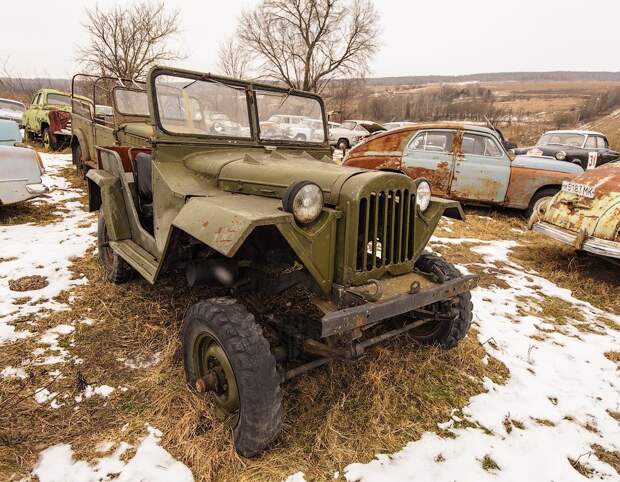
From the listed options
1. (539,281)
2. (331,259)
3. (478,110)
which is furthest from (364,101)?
(331,259)

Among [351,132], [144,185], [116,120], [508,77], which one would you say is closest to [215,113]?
[144,185]

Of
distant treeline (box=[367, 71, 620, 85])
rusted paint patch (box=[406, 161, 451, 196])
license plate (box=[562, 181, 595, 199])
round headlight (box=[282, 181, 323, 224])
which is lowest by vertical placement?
rusted paint patch (box=[406, 161, 451, 196])

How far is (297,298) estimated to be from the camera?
3203 mm

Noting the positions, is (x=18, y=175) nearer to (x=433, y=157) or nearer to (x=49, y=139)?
(x=433, y=157)

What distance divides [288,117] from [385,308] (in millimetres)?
2268

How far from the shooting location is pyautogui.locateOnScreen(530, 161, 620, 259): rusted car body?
15.1ft

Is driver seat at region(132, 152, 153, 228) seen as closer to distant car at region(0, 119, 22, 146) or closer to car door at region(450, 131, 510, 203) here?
distant car at region(0, 119, 22, 146)

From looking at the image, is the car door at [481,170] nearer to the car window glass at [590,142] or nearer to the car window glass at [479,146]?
the car window glass at [479,146]

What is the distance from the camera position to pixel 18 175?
19.2 ft

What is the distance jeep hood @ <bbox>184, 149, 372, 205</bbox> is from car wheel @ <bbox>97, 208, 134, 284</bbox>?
1.43m

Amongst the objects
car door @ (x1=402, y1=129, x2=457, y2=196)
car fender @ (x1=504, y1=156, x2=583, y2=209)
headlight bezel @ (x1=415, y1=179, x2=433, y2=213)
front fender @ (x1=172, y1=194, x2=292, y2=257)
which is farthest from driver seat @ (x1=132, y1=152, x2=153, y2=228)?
car fender @ (x1=504, y1=156, x2=583, y2=209)

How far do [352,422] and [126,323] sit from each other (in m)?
2.09

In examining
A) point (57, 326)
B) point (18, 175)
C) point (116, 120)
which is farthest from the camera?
point (18, 175)

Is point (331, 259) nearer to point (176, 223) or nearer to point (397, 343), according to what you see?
point (176, 223)
